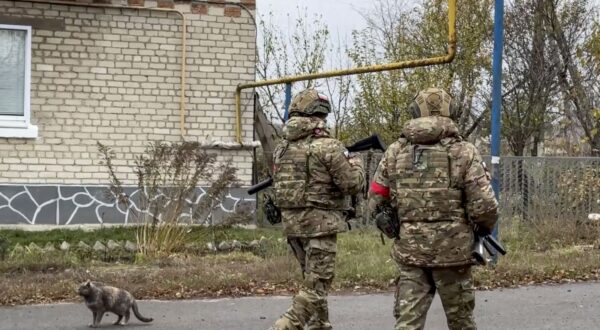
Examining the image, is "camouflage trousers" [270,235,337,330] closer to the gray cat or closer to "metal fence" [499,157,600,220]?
the gray cat

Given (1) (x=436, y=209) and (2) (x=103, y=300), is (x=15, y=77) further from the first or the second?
(1) (x=436, y=209)

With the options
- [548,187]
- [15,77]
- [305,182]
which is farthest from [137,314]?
[548,187]

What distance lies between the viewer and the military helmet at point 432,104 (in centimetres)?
493

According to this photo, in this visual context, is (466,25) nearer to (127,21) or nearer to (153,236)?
(127,21)

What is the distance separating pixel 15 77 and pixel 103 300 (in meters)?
6.82

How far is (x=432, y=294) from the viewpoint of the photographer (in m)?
4.98

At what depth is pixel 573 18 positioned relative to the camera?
67.3ft

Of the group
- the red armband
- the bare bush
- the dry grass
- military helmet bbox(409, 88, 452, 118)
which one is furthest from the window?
military helmet bbox(409, 88, 452, 118)

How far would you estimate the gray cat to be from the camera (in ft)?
21.2

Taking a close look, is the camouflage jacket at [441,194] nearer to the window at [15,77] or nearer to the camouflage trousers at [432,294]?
the camouflage trousers at [432,294]

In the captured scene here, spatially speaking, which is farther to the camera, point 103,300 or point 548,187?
point 548,187

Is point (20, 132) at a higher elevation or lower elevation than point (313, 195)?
higher

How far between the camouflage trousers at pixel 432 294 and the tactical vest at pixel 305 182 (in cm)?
89

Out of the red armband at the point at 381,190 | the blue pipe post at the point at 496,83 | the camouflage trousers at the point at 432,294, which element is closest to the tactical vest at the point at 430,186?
the red armband at the point at 381,190
